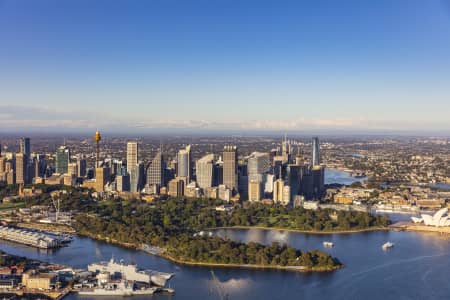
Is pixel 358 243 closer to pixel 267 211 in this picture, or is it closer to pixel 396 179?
pixel 267 211

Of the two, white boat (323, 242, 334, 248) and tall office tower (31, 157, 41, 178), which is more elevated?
tall office tower (31, 157, 41, 178)

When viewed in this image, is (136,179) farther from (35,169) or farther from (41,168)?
(41,168)

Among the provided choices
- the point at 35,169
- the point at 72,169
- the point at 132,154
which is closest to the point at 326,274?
the point at 132,154

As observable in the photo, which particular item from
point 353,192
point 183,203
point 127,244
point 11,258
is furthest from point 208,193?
point 11,258

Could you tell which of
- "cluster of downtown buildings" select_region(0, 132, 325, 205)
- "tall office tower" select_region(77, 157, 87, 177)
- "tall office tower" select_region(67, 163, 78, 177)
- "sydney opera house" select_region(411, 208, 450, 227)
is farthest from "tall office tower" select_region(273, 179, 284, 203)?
"tall office tower" select_region(77, 157, 87, 177)

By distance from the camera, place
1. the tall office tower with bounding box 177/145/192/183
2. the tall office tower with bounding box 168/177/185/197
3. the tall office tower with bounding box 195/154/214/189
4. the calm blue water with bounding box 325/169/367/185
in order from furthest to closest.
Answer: the calm blue water with bounding box 325/169/367/185
the tall office tower with bounding box 177/145/192/183
the tall office tower with bounding box 195/154/214/189
the tall office tower with bounding box 168/177/185/197

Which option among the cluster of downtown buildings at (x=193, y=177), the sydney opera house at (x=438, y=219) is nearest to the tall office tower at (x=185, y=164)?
the cluster of downtown buildings at (x=193, y=177)

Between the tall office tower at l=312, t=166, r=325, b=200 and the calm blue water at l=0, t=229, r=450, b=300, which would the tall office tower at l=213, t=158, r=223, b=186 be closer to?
the tall office tower at l=312, t=166, r=325, b=200

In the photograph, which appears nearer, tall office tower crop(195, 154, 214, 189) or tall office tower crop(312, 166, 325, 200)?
tall office tower crop(195, 154, 214, 189)
